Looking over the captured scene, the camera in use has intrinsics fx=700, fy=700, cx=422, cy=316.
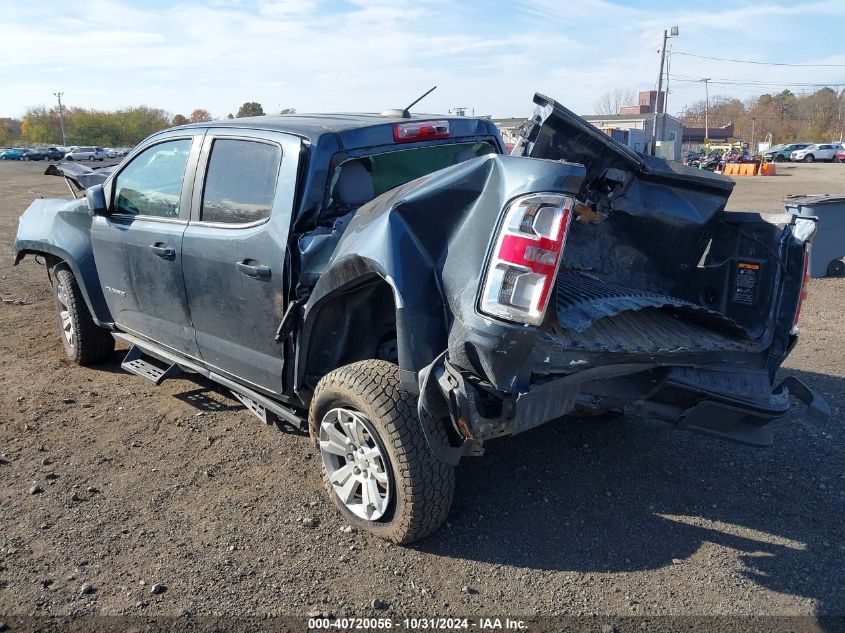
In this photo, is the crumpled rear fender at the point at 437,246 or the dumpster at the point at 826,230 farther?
the dumpster at the point at 826,230

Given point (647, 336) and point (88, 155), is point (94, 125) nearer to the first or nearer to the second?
point (88, 155)

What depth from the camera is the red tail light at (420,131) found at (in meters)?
3.91

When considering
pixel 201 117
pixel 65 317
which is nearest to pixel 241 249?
pixel 65 317

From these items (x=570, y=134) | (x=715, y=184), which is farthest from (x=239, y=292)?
(x=715, y=184)

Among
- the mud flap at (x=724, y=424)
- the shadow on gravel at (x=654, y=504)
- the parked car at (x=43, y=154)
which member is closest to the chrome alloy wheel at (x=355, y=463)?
the shadow on gravel at (x=654, y=504)

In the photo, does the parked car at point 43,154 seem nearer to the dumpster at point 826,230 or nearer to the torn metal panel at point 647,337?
the dumpster at point 826,230

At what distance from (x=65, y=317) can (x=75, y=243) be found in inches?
35.8

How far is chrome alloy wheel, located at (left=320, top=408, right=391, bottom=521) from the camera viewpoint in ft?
10.7

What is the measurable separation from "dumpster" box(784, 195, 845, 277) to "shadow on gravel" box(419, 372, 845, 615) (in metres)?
5.02

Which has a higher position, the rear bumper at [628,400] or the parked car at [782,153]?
the rear bumper at [628,400]

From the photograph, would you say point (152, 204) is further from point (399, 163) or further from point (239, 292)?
point (399, 163)

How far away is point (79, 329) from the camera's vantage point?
560cm

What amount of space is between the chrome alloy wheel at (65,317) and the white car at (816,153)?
59.8 metres

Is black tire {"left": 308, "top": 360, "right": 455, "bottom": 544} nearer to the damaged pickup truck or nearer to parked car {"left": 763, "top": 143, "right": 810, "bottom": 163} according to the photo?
the damaged pickup truck
